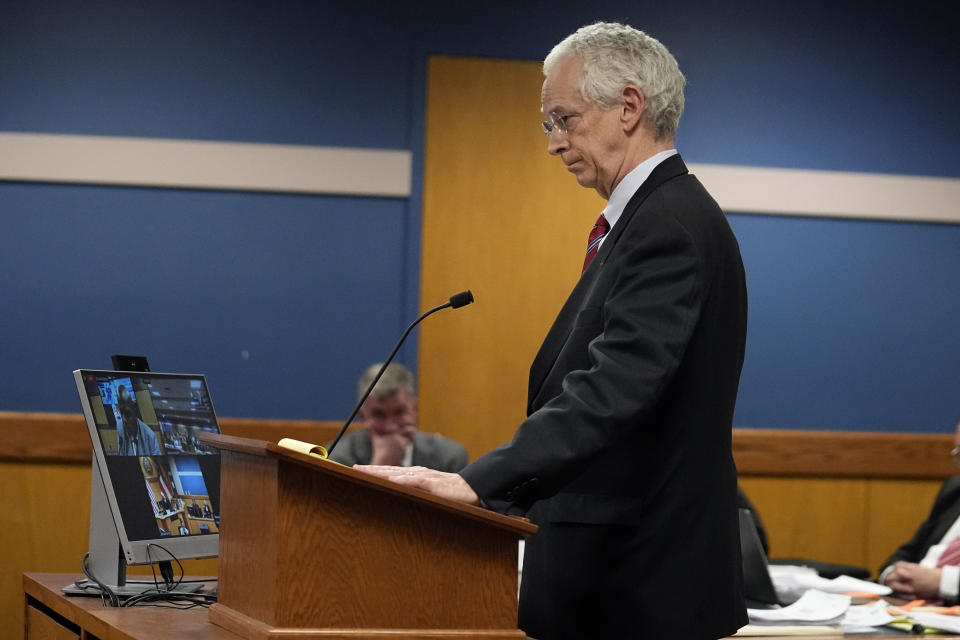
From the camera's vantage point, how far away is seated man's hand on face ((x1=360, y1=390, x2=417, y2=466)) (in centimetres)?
424

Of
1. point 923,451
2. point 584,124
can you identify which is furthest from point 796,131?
point 584,124

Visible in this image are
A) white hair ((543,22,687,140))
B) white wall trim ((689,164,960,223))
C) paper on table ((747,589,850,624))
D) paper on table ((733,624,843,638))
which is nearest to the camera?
white hair ((543,22,687,140))

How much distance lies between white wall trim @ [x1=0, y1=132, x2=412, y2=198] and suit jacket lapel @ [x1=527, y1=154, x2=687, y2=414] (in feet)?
10.9

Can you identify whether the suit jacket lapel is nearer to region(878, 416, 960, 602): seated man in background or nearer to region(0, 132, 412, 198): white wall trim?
region(878, 416, 960, 602): seated man in background

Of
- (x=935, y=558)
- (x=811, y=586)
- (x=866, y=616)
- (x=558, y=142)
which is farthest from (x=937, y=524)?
(x=558, y=142)

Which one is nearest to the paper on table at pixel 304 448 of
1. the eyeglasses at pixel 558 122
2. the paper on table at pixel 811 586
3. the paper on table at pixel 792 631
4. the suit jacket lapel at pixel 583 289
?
the suit jacket lapel at pixel 583 289

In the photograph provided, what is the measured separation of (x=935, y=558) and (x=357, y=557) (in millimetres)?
2927

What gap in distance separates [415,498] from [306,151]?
3.69 m

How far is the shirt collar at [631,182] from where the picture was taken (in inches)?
74.3

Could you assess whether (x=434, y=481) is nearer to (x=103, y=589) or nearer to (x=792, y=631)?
(x=103, y=589)

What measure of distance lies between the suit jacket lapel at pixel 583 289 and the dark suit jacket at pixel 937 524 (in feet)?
9.40

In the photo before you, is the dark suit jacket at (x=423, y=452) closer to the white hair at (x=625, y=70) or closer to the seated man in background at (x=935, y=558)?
the seated man in background at (x=935, y=558)

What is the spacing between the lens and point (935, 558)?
389 centimetres

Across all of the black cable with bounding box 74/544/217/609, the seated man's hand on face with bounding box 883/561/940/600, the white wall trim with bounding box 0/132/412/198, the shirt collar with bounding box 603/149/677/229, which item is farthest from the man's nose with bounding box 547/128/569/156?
the white wall trim with bounding box 0/132/412/198
